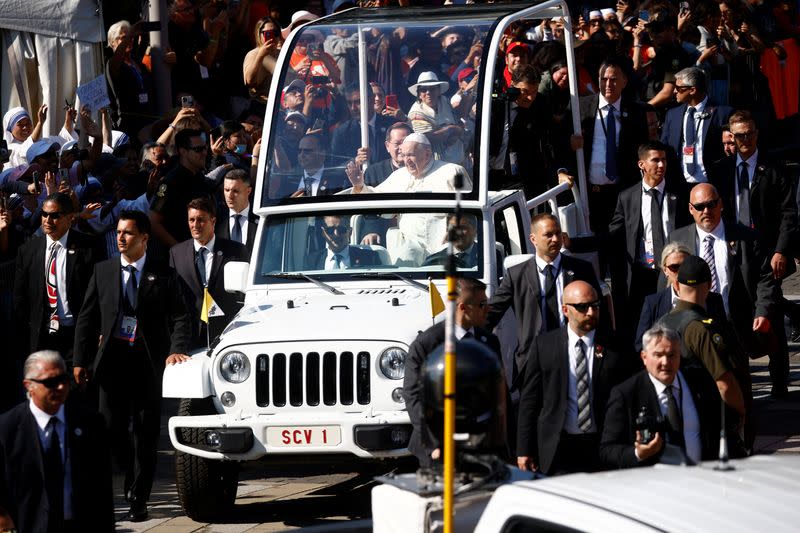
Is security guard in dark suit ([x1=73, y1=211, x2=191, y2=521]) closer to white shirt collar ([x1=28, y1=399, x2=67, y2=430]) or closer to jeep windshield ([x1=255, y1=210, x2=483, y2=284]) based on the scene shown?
jeep windshield ([x1=255, y1=210, x2=483, y2=284])

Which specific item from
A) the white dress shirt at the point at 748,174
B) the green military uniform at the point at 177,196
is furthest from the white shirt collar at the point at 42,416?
the white dress shirt at the point at 748,174

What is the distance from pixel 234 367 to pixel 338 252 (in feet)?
4.72

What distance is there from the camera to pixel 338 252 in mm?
11289

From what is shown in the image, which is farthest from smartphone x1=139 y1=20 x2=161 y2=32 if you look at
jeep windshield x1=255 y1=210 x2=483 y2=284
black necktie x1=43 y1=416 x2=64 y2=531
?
black necktie x1=43 y1=416 x2=64 y2=531

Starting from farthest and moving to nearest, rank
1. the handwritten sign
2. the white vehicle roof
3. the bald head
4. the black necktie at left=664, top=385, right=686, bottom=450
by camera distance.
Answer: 1. the handwritten sign
2. the bald head
3. the black necktie at left=664, top=385, right=686, bottom=450
4. the white vehicle roof

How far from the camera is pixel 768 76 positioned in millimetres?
21672

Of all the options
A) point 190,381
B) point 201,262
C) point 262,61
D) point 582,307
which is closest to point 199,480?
point 190,381

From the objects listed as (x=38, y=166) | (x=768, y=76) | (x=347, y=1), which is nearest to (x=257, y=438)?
(x=38, y=166)

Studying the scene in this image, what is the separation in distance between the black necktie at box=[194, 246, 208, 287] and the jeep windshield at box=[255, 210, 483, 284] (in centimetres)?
59

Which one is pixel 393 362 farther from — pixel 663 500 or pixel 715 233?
pixel 663 500

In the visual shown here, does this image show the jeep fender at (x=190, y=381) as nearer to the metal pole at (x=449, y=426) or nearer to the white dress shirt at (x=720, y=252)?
the white dress shirt at (x=720, y=252)

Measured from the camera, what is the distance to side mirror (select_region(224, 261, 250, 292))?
436 inches

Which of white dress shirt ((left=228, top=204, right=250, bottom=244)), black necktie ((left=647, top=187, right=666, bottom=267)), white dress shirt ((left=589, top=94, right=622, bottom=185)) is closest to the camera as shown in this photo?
black necktie ((left=647, top=187, right=666, bottom=267))

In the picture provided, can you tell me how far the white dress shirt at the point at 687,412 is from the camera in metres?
8.21
